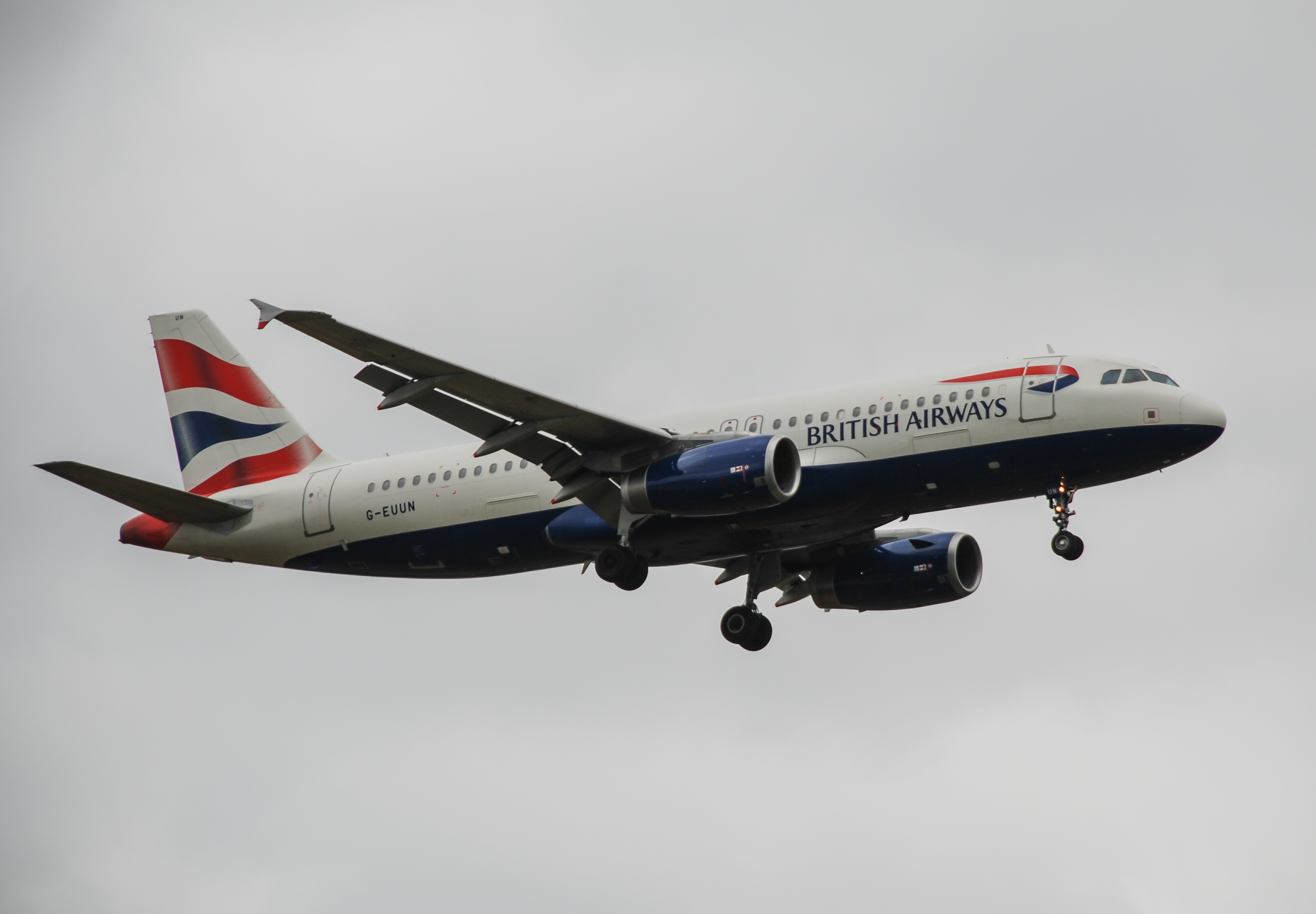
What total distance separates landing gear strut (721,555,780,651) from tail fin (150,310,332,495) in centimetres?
1146

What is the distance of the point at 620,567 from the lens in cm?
3462

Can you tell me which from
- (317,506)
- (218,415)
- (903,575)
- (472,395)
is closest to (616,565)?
(472,395)

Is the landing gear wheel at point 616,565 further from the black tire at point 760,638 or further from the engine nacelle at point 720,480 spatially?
the black tire at point 760,638

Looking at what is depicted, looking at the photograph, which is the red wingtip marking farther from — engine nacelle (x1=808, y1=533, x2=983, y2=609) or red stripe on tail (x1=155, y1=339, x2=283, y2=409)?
engine nacelle (x1=808, y1=533, x2=983, y2=609)

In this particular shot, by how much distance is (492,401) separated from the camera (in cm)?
3247

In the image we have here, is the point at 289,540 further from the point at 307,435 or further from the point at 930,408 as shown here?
the point at 930,408

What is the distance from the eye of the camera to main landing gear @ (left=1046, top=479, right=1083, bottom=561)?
107ft

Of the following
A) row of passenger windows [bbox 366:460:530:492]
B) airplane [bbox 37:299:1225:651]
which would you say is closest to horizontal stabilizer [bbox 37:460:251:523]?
airplane [bbox 37:299:1225:651]

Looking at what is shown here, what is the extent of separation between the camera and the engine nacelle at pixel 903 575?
127 feet

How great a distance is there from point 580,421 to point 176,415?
49.4ft

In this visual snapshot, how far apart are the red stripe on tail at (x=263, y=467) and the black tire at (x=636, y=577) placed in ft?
35.3

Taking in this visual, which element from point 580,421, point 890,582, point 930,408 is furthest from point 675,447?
point 890,582

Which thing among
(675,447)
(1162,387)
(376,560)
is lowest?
(376,560)

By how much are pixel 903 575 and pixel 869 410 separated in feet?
23.2
